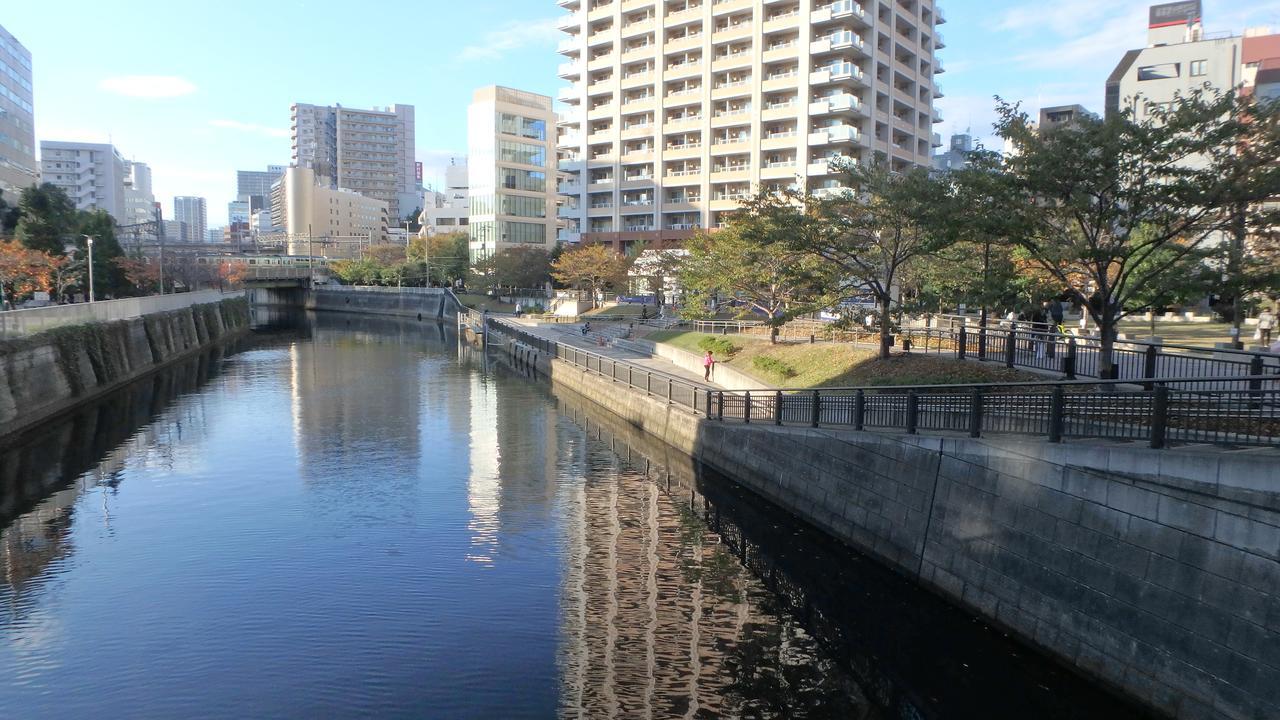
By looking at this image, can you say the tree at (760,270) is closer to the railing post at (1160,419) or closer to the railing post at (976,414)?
the railing post at (976,414)

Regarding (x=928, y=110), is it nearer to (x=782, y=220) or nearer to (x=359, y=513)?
(x=782, y=220)

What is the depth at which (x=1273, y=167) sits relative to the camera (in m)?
14.2

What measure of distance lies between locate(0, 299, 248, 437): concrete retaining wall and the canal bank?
2877cm

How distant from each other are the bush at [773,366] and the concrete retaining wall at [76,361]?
25.7 m

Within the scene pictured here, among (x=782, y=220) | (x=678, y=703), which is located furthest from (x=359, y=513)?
(x=782, y=220)

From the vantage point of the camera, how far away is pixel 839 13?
62.8 m

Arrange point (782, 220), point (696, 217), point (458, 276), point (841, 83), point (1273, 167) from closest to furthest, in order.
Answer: point (1273, 167), point (782, 220), point (841, 83), point (696, 217), point (458, 276)

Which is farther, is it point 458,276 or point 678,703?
point 458,276

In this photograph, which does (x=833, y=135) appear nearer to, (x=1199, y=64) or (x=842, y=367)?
(x=1199, y=64)

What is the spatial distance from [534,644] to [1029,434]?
27.6 ft

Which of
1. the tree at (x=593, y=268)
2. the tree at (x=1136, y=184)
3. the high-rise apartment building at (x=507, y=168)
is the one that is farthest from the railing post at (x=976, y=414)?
the high-rise apartment building at (x=507, y=168)

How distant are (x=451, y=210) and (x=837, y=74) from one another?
103 m

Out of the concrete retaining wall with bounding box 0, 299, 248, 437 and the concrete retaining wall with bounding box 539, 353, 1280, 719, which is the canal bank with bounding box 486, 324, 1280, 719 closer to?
the concrete retaining wall with bounding box 539, 353, 1280, 719

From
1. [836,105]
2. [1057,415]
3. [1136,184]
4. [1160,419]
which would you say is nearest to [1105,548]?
[1160,419]
